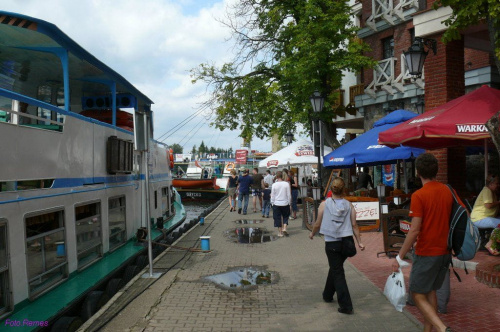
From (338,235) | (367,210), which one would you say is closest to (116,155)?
(338,235)

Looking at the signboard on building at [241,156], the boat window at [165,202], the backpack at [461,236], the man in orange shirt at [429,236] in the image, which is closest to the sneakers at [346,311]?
the man in orange shirt at [429,236]

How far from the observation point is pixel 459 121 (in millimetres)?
6984

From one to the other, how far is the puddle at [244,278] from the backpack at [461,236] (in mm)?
3471

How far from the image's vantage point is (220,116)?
845 inches

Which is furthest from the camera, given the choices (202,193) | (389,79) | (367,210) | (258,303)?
(202,193)

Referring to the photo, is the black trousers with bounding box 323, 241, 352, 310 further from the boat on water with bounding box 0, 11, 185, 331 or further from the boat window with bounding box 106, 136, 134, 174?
the boat window with bounding box 106, 136, 134, 174

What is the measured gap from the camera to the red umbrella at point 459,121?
6.78m

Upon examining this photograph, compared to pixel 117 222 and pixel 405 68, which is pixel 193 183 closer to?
pixel 405 68

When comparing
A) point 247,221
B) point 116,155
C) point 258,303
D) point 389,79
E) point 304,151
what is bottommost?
point 247,221

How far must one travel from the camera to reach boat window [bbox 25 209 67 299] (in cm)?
503

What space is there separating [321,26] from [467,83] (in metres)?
5.79

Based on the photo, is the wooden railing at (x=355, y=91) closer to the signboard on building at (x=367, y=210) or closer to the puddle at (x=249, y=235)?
the signboard on building at (x=367, y=210)

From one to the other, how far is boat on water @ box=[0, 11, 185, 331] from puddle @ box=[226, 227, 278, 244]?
9.36 ft

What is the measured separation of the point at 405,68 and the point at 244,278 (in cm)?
1420
